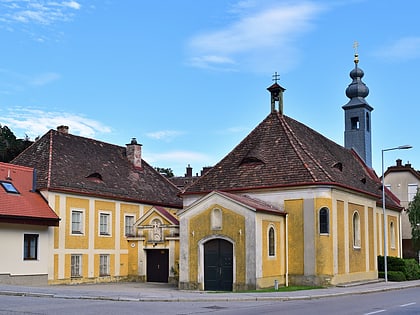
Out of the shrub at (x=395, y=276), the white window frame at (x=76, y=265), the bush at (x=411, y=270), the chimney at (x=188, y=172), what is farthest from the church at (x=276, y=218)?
the chimney at (x=188, y=172)

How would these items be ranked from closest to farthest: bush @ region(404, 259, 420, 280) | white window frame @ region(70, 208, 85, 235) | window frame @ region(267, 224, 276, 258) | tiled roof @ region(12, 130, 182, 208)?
window frame @ region(267, 224, 276, 258), white window frame @ region(70, 208, 85, 235), tiled roof @ region(12, 130, 182, 208), bush @ region(404, 259, 420, 280)

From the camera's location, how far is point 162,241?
3819 centimetres

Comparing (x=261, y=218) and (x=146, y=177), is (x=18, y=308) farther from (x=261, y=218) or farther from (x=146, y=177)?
(x=146, y=177)

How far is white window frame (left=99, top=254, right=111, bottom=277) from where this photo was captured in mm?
38328

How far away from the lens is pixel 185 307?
20.3 meters

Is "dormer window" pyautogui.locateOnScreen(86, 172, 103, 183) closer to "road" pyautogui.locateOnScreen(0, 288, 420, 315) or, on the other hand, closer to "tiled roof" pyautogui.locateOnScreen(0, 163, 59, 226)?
"tiled roof" pyautogui.locateOnScreen(0, 163, 59, 226)

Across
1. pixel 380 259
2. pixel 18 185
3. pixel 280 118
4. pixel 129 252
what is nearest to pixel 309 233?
pixel 280 118

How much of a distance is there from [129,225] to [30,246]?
8.91 m

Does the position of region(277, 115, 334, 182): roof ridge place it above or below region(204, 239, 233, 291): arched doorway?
above

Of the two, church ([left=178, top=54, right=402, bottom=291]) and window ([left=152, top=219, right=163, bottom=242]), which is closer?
church ([left=178, top=54, right=402, bottom=291])

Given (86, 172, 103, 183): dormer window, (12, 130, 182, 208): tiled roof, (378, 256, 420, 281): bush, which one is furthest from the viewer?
(378, 256, 420, 281): bush

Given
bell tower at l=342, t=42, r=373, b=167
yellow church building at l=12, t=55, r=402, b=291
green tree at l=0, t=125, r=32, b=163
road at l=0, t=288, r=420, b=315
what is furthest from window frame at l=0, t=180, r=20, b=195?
bell tower at l=342, t=42, r=373, b=167

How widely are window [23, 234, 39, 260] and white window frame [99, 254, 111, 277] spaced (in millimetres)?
5550

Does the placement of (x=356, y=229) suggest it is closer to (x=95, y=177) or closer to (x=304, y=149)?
(x=304, y=149)
